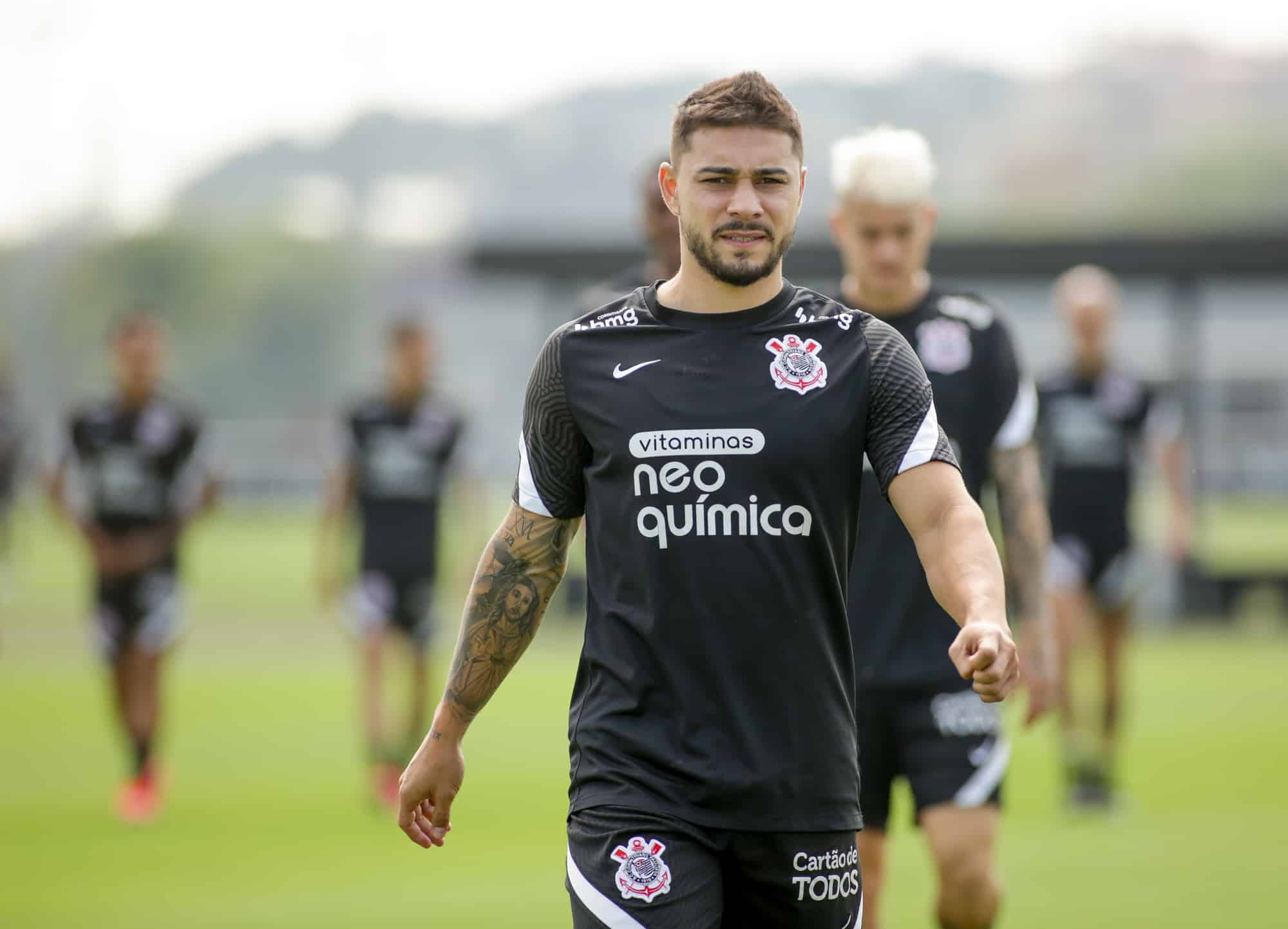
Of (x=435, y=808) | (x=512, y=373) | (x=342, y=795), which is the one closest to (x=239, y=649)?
(x=342, y=795)

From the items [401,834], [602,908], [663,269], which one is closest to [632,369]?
[602,908]

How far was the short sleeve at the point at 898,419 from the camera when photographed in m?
4.11

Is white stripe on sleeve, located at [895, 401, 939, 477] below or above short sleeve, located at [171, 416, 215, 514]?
above

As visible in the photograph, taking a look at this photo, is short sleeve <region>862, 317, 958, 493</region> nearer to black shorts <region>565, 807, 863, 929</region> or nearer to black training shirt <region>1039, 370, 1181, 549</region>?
black shorts <region>565, 807, 863, 929</region>

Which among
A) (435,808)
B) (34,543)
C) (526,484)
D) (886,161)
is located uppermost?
(886,161)

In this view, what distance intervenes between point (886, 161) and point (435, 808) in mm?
2733

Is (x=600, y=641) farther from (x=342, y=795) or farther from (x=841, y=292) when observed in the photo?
(x=342, y=795)

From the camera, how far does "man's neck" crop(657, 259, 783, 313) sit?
4238 mm

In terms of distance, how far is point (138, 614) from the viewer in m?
11.5

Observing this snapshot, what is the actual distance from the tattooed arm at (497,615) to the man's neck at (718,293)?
2.02ft

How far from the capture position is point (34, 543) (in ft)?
137

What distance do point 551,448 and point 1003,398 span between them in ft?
7.18

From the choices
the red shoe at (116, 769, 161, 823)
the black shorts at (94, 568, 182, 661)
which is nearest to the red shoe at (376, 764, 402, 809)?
the red shoe at (116, 769, 161, 823)

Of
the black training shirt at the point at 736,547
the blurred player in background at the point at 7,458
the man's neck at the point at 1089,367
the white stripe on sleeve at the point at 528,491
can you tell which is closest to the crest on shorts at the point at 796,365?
the black training shirt at the point at 736,547
